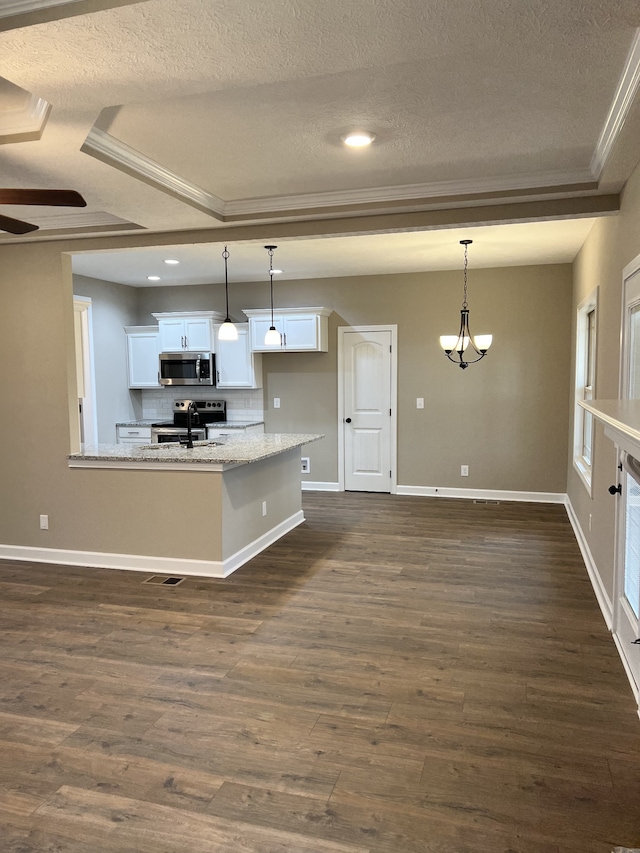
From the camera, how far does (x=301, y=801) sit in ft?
6.79

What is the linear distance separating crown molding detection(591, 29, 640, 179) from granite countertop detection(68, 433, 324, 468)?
9.03 feet

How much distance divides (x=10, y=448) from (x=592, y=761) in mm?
4508

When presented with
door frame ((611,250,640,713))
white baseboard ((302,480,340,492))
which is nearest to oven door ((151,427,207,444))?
white baseboard ((302,480,340,492))

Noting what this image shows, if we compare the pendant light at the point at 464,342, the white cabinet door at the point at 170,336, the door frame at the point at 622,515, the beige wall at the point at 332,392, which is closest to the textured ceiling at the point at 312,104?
the door frame at the point at 622,515

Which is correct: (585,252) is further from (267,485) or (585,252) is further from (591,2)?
(591,2)

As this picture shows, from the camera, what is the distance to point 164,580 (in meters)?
4.35

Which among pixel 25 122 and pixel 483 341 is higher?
pixel 25 122

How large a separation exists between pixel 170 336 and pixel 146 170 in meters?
4.22

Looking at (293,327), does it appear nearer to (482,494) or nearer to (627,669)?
(482,494)

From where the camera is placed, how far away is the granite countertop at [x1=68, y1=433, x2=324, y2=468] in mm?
4338

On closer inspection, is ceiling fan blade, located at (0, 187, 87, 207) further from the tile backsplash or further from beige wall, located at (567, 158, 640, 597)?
the tile backsplash

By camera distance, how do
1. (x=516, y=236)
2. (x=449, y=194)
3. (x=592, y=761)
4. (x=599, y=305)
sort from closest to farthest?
1. (x=592, y=761)
2. (x=449, y=194)
3. (x=599, y=305)
4. (x=516, y=236)

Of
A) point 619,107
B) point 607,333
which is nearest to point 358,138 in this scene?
point 619,107

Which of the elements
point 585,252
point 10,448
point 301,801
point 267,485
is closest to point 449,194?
point 585,252
